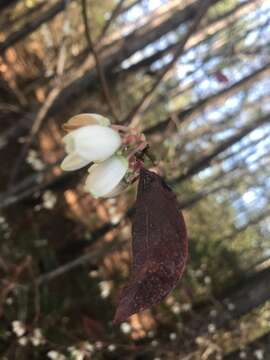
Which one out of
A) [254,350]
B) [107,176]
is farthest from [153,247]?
[254,350]

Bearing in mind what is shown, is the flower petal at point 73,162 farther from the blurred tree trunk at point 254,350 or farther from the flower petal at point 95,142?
the blurred tree trunk at point 254,350

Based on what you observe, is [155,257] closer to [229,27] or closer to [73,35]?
[229,27]

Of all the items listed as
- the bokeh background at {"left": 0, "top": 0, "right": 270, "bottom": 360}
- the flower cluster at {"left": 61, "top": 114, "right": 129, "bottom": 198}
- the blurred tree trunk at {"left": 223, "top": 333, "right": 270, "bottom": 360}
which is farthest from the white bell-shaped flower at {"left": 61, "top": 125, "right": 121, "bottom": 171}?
the blurred tree trunk at {"left": 223, "top": 333, "right": 270, "bottom": 360}

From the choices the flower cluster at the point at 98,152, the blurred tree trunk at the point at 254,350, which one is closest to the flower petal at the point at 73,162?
the flower cluster at the point at 98,152

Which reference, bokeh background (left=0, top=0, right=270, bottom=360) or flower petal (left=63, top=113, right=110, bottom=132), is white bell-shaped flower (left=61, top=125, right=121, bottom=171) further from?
bokeh background (left=0, top=0, right=270, bottom=360)

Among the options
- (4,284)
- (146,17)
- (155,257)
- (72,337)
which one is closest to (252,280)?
(72,337)

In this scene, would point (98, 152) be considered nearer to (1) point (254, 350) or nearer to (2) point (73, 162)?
(2) point (73, 162)
